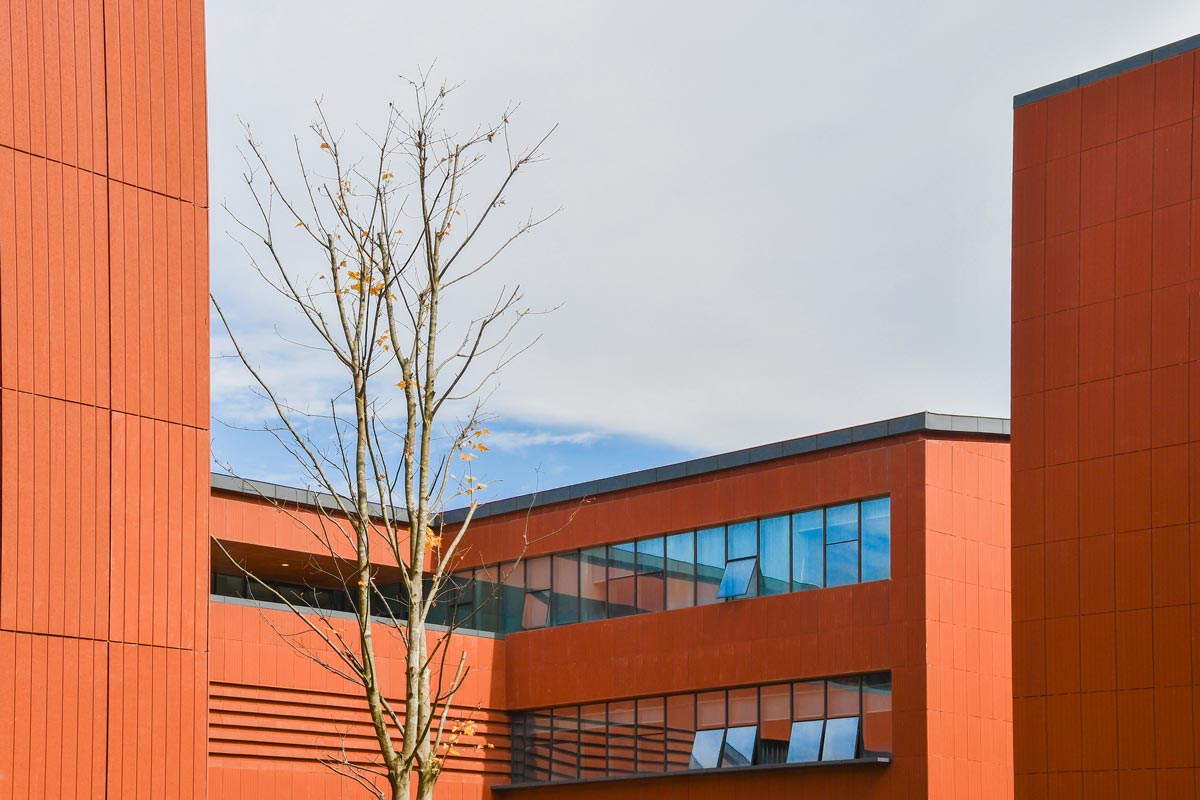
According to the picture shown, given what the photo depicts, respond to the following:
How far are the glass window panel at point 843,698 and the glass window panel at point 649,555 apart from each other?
5.14 m

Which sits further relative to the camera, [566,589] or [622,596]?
[566,589]

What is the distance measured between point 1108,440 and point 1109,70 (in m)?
5.20

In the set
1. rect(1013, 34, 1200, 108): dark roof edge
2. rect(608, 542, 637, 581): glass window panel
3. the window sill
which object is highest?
rect(1013, 34, 1200, 108): dark roof edge

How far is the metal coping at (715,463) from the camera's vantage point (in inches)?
1198

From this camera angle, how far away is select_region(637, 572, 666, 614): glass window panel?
1351 inches

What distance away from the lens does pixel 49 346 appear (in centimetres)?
1538

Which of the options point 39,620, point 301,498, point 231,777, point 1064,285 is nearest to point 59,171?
point 39,620

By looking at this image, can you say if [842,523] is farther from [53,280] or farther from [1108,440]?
[53,280]

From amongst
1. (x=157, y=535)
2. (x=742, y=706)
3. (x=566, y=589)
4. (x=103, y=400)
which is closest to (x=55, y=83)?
(x=103, y=400)

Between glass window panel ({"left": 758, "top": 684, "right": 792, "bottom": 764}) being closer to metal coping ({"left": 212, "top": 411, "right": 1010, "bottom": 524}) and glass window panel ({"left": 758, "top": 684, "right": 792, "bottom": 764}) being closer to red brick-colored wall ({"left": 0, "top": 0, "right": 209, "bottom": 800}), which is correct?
metal coping ({"left": 212, "top": 411, "right": 1010, "bottom": 524})

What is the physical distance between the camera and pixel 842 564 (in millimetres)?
31219

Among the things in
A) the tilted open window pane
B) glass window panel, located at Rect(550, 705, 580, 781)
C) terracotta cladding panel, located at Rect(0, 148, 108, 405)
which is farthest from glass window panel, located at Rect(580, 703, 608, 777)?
terracotta cladding panel, located at Rect(0, 148, 108, 405)

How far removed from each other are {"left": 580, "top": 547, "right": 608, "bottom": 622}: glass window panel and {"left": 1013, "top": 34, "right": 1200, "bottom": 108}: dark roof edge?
15.1m

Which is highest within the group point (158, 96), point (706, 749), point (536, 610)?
point (158, 96)
